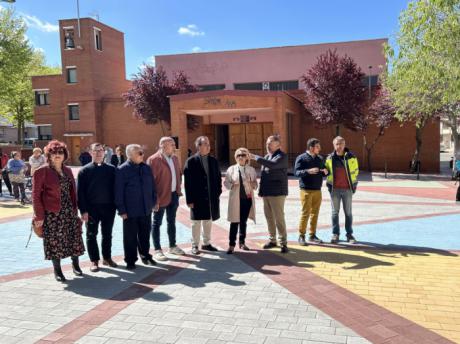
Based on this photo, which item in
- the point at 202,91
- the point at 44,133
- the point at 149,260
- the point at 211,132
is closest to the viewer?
the point at 149,260

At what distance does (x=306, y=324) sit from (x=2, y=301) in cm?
339

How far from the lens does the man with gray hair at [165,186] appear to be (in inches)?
244

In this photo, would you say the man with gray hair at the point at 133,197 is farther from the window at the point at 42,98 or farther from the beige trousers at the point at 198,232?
the window at the point at 42,98

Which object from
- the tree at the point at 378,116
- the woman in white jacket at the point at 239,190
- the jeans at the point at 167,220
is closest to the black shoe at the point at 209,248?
the woman in white jacket at the point at 239,190

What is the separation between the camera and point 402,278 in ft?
16.8

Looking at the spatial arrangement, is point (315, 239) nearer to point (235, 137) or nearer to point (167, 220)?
point (167, 220)

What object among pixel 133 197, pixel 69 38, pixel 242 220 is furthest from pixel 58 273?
pixel 69 38

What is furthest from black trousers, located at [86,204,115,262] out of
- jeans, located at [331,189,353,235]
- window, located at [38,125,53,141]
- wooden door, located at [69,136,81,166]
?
window, located at [38,125,53,141]

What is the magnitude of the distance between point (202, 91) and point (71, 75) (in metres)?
12.3

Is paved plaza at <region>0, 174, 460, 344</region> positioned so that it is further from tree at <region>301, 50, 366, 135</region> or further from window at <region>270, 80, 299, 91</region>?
window at <region>270, 80, 299, 91</region>

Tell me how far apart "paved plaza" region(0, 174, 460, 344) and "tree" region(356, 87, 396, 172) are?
14.9 metres

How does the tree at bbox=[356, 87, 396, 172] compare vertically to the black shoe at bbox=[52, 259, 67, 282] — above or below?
above

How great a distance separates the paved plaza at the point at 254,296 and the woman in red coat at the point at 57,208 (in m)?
0.43

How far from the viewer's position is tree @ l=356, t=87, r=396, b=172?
69.5 ft
